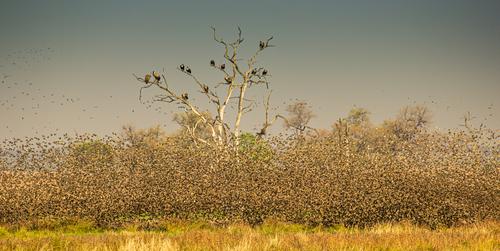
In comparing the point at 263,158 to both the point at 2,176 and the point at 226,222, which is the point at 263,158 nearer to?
the point at 226,222

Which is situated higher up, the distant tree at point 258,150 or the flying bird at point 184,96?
the flying bird at point 184,96

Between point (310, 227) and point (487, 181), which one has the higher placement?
point (487, 181)

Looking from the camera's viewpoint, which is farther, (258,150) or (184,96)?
(184,96)

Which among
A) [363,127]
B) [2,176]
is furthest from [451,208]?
[363,127]

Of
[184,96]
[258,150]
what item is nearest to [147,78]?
[184,96]

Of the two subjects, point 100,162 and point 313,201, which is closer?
point 313,201

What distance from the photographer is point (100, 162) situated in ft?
A: 65.6

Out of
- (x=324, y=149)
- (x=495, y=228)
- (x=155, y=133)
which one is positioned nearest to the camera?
(x=495, y=228)

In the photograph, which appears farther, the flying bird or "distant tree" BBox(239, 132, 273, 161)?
the flying bird

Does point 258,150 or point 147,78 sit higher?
point 147,78

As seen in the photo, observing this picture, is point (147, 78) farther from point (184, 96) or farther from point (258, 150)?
point (258, 150)

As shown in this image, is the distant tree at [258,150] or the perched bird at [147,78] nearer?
the distant tree at [258,150]

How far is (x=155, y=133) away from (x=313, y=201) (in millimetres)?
52536

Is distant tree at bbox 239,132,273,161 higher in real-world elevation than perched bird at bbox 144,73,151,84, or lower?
lower
